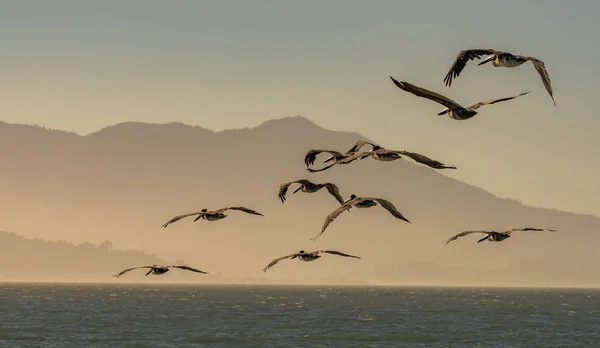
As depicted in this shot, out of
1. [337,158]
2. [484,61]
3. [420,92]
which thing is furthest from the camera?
[337,158]

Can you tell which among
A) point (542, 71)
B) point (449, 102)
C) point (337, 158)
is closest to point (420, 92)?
point (449, 102)

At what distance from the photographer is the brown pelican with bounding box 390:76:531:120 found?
21125mm

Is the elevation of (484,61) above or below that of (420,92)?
above

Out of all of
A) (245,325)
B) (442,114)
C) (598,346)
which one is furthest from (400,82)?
(245,325)

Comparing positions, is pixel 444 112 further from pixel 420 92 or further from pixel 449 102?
pixel 420 92

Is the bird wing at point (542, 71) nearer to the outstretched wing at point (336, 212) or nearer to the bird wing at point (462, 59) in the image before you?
the bird wing at point (462, 59)

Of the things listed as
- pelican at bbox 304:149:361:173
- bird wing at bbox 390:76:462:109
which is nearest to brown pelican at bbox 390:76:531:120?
bird wing at bbox 390:76:462:109

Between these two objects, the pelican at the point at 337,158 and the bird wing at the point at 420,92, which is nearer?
the bird wing at the point at 420,92

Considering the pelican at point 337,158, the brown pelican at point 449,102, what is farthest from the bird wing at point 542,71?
the pelican at point 337,158

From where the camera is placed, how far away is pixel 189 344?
92.8 metres

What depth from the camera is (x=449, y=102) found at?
80.7ft

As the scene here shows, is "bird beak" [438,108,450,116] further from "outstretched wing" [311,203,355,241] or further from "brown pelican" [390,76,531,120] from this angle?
"outstretched wing" [311,203,355,241]

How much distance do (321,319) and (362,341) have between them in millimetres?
39381

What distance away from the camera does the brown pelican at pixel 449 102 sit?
21125 millimetres
